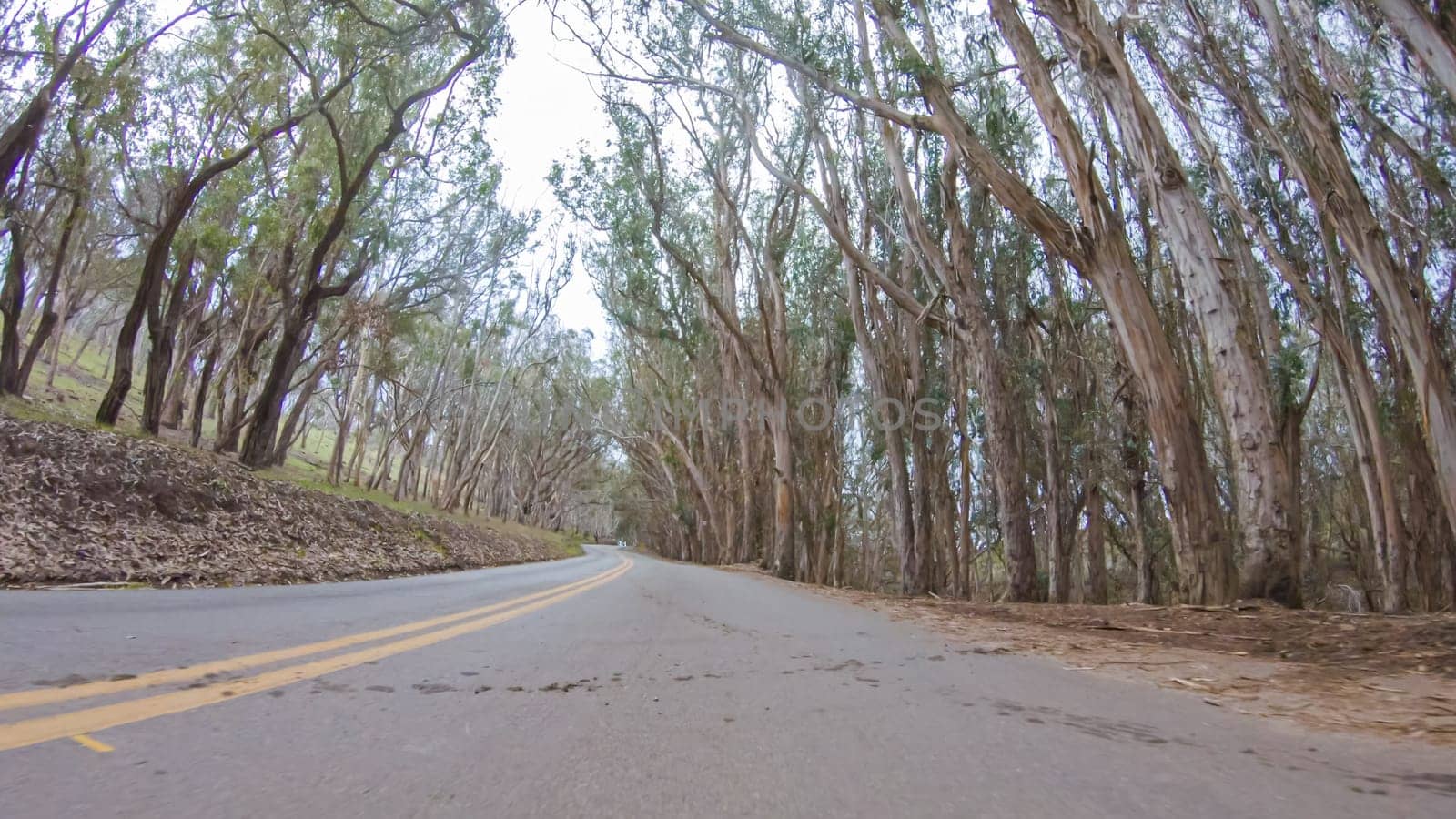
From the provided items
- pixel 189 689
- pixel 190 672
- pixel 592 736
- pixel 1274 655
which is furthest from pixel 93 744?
pixel 1274 655

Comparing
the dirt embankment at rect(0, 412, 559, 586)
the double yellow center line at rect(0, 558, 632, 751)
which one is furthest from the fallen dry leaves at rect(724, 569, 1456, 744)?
the dirt embankment at rect(0, 412, 559, 586)

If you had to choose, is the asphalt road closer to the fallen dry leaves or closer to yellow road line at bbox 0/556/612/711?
yellow road line at bbox 0/556/612/711

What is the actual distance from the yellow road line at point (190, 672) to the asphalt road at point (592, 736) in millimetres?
15

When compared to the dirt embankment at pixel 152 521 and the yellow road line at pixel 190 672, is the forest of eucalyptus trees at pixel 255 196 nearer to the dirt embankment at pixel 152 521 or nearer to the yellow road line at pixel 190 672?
the dirt embankment at pixel 152 521

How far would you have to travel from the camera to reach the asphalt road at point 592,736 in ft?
6.20

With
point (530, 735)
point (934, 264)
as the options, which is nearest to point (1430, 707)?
point (530, 735)

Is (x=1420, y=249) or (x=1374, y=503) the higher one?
(x=1420, y=249)

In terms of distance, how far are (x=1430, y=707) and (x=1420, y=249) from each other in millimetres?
13328

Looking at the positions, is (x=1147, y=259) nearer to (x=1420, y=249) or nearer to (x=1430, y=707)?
(x=1420, y=249)

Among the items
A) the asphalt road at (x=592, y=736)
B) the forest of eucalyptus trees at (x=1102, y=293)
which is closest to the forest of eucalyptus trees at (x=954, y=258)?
the forest of eucalyptus trees at (x=1102, y=293)

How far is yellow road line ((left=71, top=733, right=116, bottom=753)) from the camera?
1.96 metres

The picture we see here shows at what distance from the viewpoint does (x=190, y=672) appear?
9.71 ft

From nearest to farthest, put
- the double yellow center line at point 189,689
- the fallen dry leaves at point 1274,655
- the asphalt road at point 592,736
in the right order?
the asphalt road at point 592,736
the double yellow center line at point 189,689
the fallen dry leaves at point 1274,655

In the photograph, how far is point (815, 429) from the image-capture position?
933 inches
